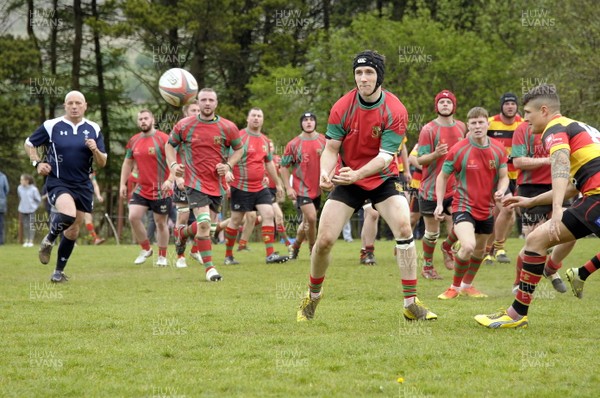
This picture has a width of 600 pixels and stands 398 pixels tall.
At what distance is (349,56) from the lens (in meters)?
39.8

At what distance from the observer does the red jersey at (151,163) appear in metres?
15.6

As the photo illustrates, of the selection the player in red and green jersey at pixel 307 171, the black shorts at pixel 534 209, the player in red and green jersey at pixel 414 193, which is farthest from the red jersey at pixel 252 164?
the black shorts at pixel 534 209

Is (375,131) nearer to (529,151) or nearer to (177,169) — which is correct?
(529,151)

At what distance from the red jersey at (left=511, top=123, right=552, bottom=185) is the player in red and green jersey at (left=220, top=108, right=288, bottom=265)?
5040 millimetres

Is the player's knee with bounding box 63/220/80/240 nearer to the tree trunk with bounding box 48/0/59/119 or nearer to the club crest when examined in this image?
the club crest

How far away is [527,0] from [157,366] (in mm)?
39993

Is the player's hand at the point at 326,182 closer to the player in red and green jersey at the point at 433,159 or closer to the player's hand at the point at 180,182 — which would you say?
the player's hand at the point at 180,182

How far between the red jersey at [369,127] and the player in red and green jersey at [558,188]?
3.76 feet

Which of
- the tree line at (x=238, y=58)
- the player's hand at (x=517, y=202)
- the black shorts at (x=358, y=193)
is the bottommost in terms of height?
the player's hand at (x=517, y=202)

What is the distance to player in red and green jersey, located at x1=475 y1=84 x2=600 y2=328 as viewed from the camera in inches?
294

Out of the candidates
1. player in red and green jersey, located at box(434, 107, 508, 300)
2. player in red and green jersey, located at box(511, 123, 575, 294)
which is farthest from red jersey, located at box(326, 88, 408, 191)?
player in red and green jersey, located at box(511, 123, 575, 294)

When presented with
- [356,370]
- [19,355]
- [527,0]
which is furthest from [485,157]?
[527,0]

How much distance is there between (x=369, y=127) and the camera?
817 centimetres

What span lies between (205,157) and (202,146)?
0.54 ft
